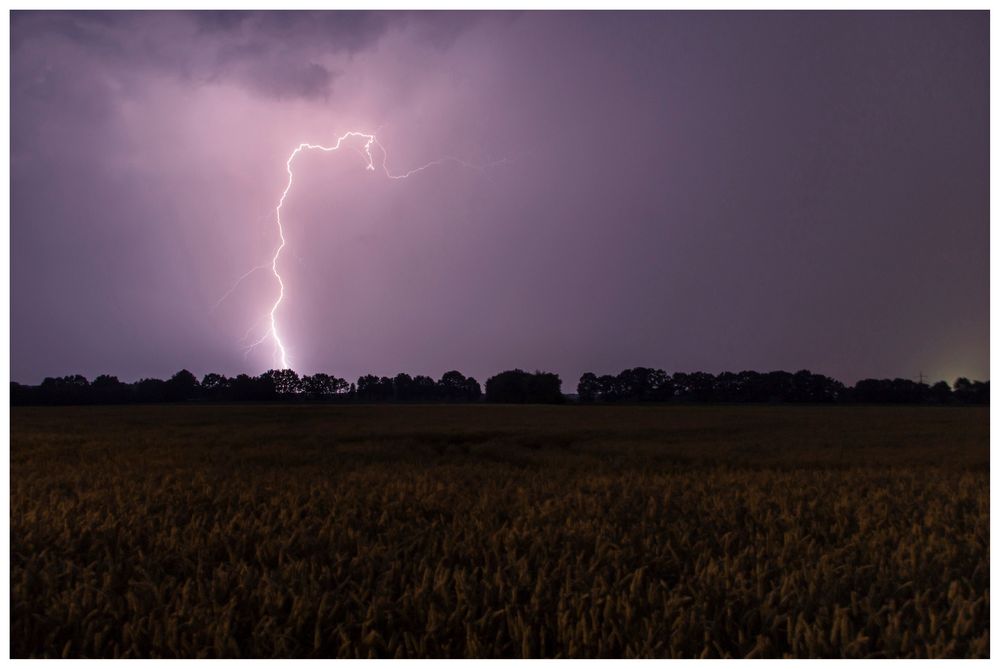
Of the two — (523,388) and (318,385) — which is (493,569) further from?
(523,388)

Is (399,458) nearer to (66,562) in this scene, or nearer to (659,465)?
(659,465)

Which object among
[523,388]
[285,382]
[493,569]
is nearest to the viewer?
[493,569]

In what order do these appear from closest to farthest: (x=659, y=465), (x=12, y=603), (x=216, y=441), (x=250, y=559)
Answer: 1. (x=12, y=603)
2. (x=250, y=559)
3. (x=659, y=465)
4. (x=216, y=441)

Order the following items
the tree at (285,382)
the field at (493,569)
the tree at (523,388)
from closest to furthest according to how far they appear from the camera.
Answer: the field at (493,569) → the tree at (285,382) → the tree at (523,388)

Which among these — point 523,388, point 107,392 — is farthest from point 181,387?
point 523,388

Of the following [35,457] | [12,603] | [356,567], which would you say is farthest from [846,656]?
[35,457]

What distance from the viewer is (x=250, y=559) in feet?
11.7

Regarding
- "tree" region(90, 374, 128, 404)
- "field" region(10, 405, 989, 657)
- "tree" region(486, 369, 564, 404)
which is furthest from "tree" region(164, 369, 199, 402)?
"field" region(10, 405, 989, 657)

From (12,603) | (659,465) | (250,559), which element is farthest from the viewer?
(659,465)

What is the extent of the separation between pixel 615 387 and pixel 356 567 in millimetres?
78264

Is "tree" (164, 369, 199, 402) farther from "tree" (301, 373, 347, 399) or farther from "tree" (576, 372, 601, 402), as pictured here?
"tree" (576, 372, 601, 402)

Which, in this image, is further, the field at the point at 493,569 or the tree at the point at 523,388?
the tree at the point at 523,388

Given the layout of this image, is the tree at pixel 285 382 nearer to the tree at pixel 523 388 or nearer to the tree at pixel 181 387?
the tree at pixel 181 387

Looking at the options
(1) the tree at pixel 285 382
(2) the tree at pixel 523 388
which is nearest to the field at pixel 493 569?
(1) the tree at pixel 285 382
